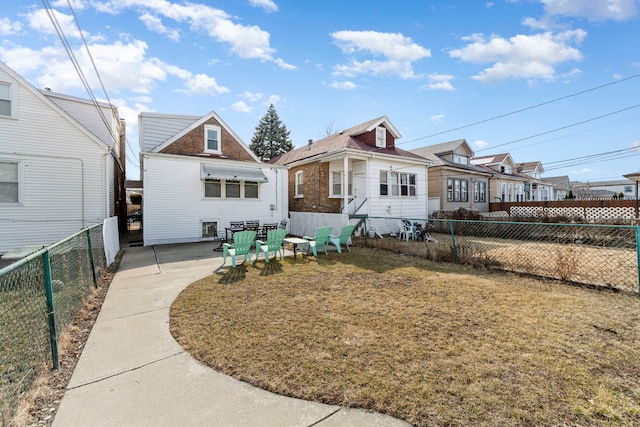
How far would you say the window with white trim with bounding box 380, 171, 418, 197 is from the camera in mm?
16055

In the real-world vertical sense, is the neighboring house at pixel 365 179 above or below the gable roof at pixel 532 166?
below

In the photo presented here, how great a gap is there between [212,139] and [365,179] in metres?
8.46

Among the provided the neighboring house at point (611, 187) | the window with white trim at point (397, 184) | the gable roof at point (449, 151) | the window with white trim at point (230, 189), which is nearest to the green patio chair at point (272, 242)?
the window with white trim at point (230, 189)

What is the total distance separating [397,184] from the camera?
653 inches

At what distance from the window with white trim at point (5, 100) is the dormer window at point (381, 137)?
644 inches

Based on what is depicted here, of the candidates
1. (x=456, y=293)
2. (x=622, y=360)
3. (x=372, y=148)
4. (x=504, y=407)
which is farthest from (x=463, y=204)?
(x=504, y=407)

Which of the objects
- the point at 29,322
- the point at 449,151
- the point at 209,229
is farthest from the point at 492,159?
the point at 29,322

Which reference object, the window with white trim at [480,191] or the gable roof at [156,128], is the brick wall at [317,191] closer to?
the gable roof at [156,128]

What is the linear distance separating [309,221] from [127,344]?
1163cm

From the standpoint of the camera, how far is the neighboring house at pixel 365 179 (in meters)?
15.1

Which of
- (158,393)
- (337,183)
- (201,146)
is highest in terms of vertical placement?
(201,146)

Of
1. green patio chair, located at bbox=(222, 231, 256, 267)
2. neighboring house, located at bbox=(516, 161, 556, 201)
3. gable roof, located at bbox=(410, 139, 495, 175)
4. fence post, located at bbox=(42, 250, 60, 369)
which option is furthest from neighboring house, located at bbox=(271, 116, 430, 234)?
neighboring house, located at bbox=(516, 161, 556, 201)

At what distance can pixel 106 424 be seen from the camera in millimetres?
2281

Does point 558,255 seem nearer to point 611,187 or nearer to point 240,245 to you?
point 240,245
